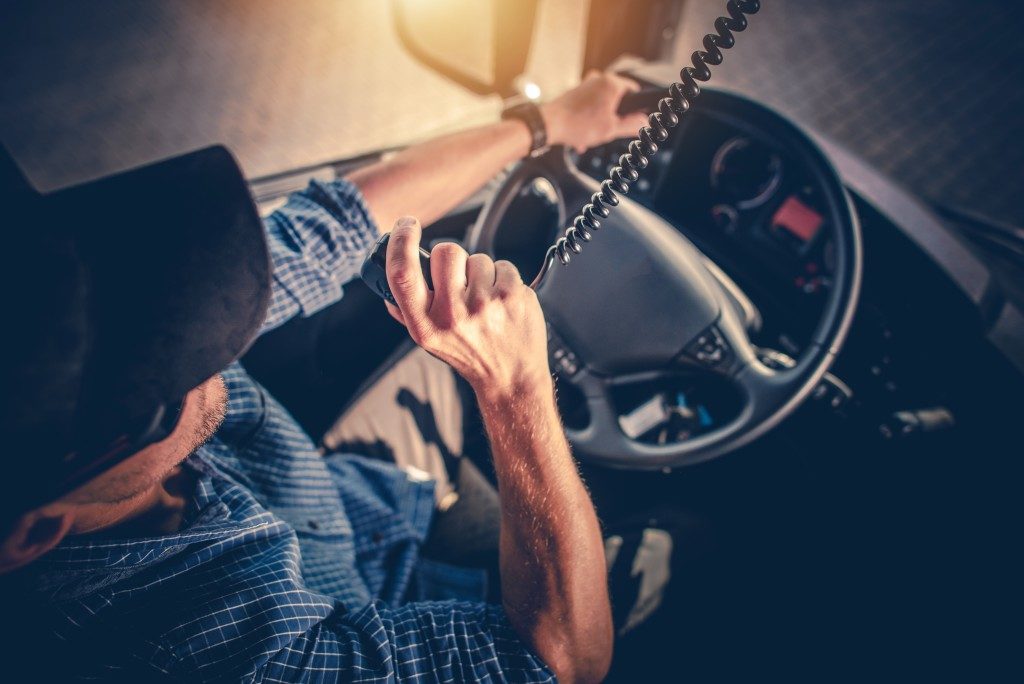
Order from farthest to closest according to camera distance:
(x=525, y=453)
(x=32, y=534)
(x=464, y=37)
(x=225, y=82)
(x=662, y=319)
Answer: (x=464, y=37), (x=225, y=82), (x=662, y=319), (x=525, y=453), (x=32, y=534)

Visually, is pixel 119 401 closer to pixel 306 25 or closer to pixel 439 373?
pixel 439 373

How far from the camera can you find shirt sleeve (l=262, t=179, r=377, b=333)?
1287 millimetres

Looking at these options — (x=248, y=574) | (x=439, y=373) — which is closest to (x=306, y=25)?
(x=439, y=373)

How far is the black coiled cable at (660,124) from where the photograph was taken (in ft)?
2.87

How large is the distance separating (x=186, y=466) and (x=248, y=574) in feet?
0.95

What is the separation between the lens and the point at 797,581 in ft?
4.85

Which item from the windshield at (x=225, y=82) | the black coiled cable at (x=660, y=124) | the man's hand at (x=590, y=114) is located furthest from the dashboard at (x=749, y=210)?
the windshield at (x=225, y=82)

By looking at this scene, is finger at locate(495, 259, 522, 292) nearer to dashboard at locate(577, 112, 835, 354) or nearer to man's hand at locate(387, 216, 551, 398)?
man's hand at locate(387, 216, 551, 398)

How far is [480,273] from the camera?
2.84 ft

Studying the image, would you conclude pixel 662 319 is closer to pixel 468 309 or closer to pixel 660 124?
pixel 660 124

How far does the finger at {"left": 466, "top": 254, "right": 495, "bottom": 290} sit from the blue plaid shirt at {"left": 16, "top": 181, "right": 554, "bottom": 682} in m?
0.62


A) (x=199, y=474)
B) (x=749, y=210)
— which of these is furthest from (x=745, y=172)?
(x=199, y=474)

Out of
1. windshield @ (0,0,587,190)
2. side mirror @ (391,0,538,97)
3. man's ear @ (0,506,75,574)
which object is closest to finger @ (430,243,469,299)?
man's ear @ (0,506,75,574)

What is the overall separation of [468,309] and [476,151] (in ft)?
2.40
